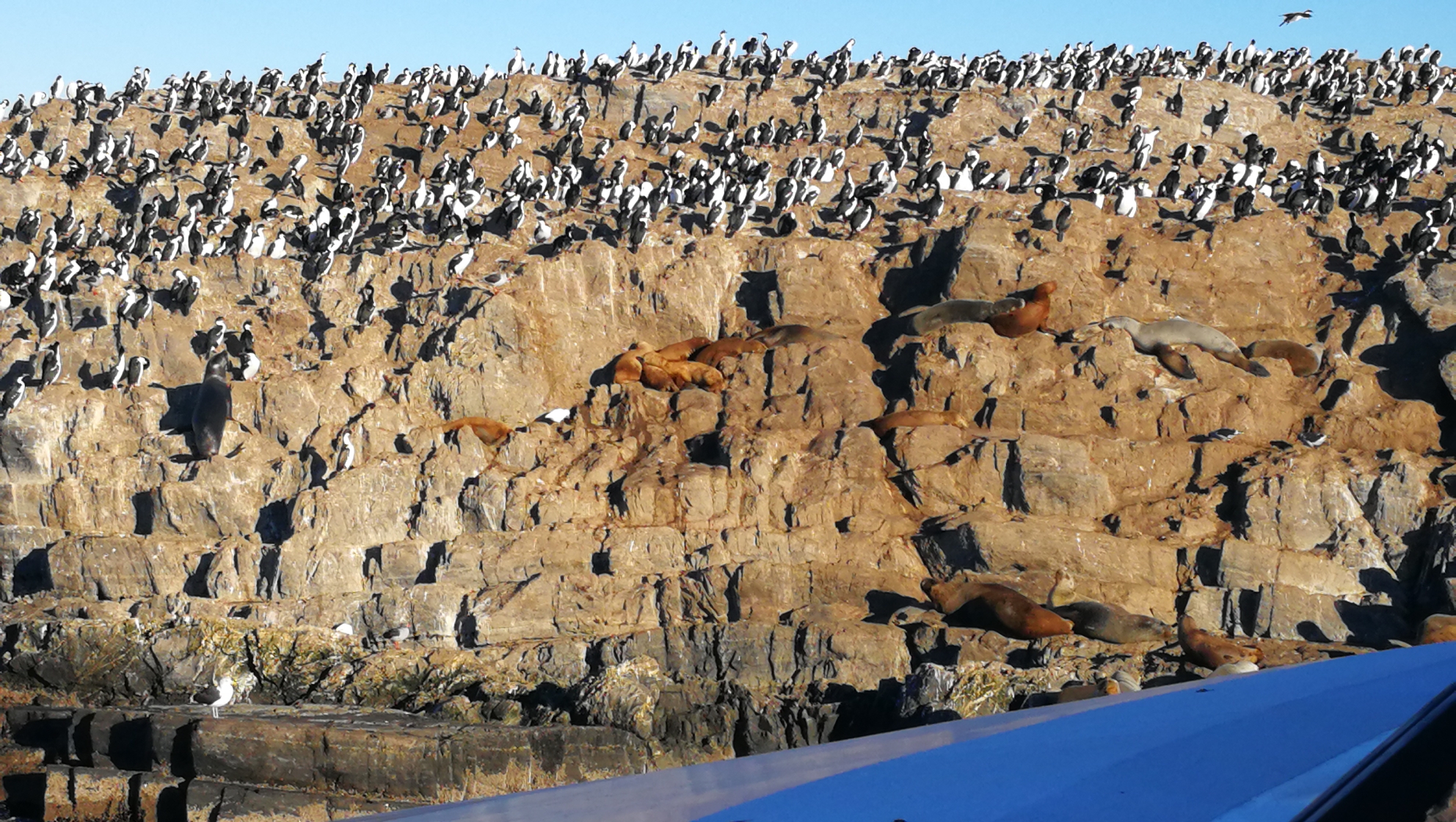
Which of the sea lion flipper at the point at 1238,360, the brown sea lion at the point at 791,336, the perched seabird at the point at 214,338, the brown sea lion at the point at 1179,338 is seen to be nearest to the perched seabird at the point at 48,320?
the perched seabird at the point at 214,338

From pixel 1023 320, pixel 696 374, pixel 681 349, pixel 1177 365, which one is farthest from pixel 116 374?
pixel 1177 365

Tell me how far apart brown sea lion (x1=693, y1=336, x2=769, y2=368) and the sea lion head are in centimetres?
786

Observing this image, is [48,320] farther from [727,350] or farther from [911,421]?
[911,421]

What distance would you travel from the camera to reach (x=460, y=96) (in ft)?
120

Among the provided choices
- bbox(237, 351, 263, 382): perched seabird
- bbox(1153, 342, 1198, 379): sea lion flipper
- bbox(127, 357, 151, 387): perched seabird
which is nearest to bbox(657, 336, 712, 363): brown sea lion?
bbox(237, 351, 263, 382): perched seabird

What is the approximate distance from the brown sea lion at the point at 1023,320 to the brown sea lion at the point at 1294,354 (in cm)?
342

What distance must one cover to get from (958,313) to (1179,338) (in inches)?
143

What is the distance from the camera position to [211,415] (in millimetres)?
22234

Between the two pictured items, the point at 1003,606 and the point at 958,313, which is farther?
the point at 958,313

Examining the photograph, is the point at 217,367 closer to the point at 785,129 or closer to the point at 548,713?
the point at 548,713

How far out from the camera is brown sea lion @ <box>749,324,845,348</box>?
79.6ft

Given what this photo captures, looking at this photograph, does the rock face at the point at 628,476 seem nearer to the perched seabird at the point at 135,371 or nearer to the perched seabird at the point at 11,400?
the perched seabird at the point at 11,400

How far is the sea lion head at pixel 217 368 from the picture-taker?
23328 mm

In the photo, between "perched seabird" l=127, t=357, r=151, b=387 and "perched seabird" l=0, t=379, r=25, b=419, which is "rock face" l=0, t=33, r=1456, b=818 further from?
"perched seabird" l=127, t=357, r=151, b=387
